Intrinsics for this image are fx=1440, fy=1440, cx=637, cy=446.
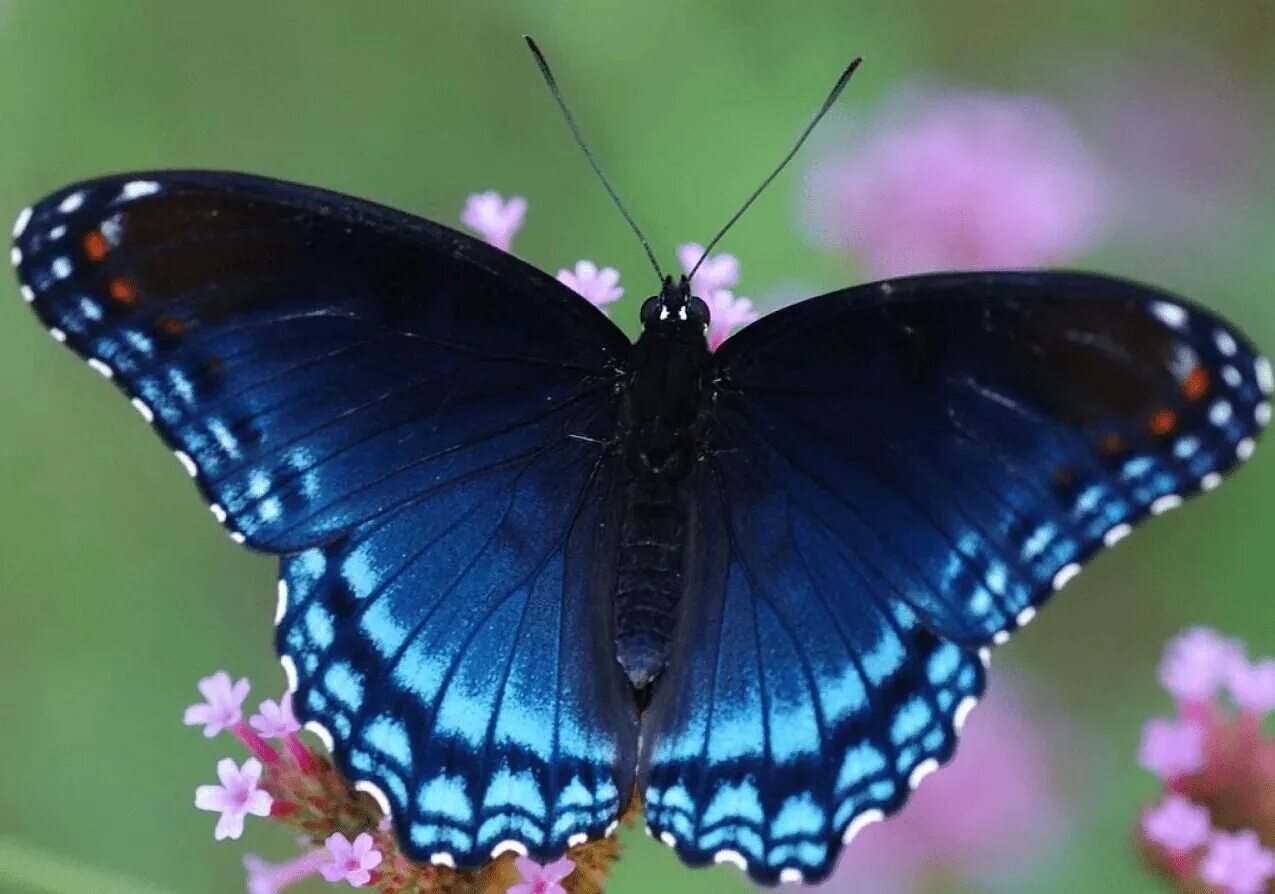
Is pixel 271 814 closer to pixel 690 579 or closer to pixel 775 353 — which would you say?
Answer: pixel 690 579

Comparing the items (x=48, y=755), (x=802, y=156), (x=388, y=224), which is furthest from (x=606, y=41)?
(x=48, y=755)

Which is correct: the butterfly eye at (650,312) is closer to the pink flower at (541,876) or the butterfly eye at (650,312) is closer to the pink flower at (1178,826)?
the pink flower at (541,876)

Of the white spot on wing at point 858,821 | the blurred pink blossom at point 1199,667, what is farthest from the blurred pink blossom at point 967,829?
the white spot on wing at point 858,821

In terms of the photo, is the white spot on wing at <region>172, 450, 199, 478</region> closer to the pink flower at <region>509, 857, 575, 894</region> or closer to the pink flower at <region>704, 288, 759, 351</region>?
the pink flower at <region>509, 857, 575, 894</region>

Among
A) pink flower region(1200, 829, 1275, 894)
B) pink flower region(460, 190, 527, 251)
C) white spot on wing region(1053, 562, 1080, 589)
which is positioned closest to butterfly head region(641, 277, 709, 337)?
pink flower region(460, 190, 527, 251)

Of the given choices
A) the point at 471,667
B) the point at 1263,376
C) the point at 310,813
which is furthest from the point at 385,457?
the point at 1263,376

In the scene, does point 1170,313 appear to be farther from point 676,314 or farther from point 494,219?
point 494,219
